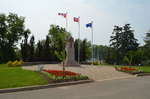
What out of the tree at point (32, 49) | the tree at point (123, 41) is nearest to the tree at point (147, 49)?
the tree at point (123, 41)

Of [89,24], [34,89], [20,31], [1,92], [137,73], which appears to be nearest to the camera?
[1,92]

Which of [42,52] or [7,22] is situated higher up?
[7,22]

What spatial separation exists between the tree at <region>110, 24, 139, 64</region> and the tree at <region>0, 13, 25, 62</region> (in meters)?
32.1

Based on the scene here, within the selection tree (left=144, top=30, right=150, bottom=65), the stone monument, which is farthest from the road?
tree (left=144, top=30, right=150, bottom=65)

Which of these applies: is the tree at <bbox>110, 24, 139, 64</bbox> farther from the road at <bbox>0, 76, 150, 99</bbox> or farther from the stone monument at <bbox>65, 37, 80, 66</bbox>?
the road at <bbox>0, 76, 150, 99</bbox>

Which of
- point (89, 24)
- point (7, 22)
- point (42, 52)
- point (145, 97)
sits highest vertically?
point (7, 22)

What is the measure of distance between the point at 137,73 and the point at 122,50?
41.6 metres

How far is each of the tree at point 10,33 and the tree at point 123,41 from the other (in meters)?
32.1

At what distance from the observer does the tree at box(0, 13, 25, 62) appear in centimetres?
4400

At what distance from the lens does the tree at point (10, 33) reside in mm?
44000

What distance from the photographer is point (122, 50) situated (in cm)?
6081

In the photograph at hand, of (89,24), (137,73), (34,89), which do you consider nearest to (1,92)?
(34,89)

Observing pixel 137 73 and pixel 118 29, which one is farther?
pixel 118 29

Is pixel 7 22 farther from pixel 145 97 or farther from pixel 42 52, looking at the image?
pixel 145 97
